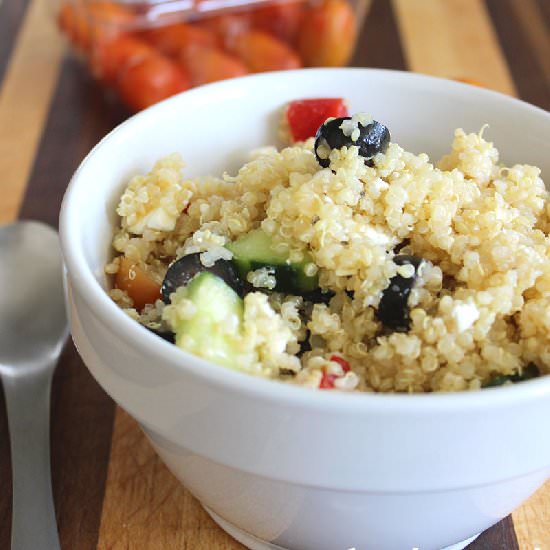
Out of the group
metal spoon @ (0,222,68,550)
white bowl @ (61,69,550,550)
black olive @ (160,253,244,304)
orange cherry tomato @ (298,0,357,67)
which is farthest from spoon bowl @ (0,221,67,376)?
orange cherry tomato @ (298,0,357,67)

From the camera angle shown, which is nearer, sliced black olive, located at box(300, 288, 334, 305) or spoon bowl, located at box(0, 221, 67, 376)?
sliced black olive, located at box(300, 288, 334, 305)

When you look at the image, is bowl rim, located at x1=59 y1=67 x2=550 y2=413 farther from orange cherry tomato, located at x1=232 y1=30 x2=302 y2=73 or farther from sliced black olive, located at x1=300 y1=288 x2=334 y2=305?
orange cherry tomato, located at x1=232 y1=30 x2=302 y2=73

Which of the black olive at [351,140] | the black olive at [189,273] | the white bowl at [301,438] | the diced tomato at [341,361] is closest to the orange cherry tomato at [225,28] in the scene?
the white bowl at [301,438]

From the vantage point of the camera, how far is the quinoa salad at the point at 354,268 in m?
0.76

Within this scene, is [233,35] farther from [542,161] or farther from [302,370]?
[302,370]

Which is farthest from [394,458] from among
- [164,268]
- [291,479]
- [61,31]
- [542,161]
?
[61,31]

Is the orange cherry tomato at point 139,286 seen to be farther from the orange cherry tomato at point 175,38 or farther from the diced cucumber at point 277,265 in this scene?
the orange cherry tomato at point 175,38

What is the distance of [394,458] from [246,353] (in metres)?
0.16

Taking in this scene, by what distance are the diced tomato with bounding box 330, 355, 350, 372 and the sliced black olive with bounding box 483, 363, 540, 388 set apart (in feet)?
0.42

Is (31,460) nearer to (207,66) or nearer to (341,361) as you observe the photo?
(341,361)

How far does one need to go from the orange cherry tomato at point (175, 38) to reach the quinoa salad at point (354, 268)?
3.20 feet

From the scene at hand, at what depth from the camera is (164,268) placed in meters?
0.97

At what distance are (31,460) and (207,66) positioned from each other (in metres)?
1.06

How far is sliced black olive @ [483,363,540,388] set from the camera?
75 cm
